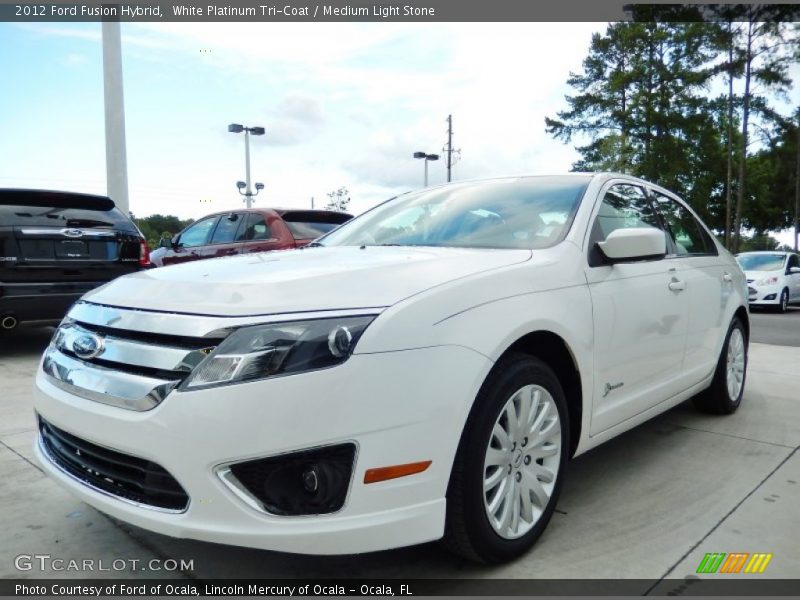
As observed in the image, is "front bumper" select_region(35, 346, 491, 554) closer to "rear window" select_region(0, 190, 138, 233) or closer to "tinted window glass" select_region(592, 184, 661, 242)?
"tinted window glass" select_region(592, 184, 661, 242)

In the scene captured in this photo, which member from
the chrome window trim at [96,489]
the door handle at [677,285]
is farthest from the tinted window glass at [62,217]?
the door handle at [677,285]

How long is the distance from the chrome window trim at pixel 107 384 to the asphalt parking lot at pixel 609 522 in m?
0.66

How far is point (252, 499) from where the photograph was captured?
188 cm

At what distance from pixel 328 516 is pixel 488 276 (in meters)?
0.96

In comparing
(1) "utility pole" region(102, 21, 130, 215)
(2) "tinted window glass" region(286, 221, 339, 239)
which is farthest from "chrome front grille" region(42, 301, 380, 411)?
(1) "utility pole" region(102, 21, 130, 215)

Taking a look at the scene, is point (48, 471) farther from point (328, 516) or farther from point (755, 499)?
point (755, 499)

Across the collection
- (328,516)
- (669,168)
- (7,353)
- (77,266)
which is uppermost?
(669,168)

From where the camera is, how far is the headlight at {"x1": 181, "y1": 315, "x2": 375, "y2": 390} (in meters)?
1.85

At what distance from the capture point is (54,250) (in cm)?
603

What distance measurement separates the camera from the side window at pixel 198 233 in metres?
9.11

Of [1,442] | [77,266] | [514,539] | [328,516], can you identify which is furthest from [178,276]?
[77,266]

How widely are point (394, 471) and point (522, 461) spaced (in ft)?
2.06

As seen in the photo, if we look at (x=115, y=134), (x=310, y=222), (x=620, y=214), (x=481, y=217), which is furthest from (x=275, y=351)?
(x=115, y=134)

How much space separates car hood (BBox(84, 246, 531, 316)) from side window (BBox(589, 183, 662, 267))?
49 cm
